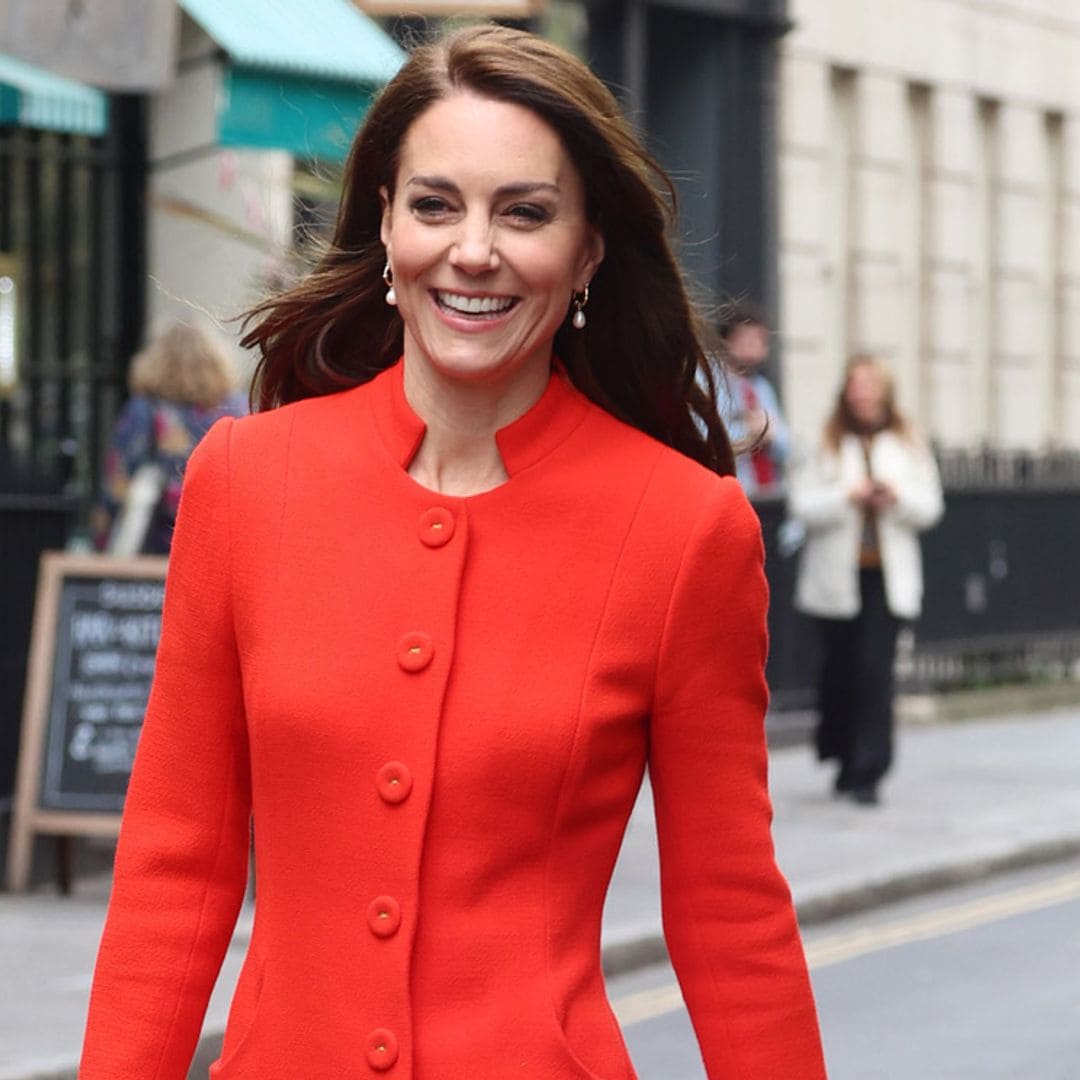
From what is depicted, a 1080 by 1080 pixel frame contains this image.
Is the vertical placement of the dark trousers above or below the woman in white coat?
below

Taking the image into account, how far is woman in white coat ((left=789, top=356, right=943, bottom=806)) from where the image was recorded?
42.1 ft

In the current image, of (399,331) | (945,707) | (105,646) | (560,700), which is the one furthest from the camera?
(945,707)

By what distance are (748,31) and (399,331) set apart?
17964 mm

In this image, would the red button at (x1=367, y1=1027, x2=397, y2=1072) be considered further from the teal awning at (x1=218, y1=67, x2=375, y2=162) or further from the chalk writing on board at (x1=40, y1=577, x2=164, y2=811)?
the teal awning at (x1=218, y1=67, x2=375, y2=162)

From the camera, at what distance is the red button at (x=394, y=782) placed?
Answer: 261cm

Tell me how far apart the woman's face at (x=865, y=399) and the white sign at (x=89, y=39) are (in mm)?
A: 3641

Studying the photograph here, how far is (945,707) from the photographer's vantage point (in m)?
17.5

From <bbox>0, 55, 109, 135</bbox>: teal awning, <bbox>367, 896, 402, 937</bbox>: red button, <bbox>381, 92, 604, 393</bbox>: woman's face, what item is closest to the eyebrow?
<bbox>381, 92, 604, 393</bbox>: woman's face

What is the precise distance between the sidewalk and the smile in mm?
4283

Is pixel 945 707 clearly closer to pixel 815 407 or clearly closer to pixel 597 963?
pixel 815 407

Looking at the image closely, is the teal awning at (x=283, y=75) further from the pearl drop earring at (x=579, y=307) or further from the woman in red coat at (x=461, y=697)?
the woman in red coat at (x=461, y=697)

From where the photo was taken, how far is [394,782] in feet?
8.60

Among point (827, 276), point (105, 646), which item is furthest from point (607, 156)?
point (827, 276)

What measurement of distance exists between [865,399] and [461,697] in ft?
34.2
